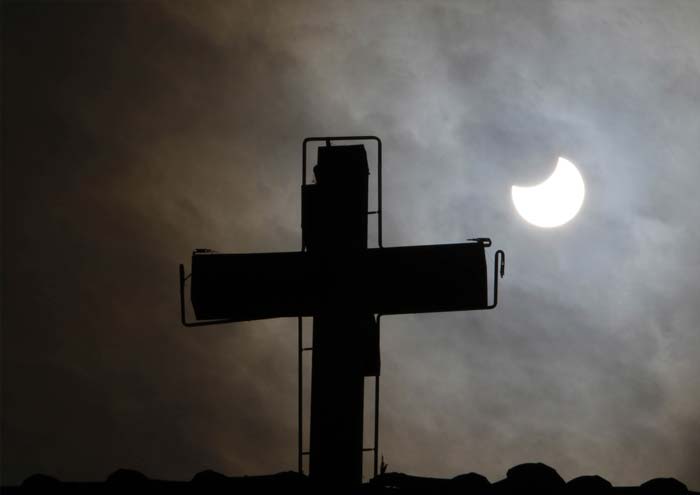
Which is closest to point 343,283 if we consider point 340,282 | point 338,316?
point 340,282

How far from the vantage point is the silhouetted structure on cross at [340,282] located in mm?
5625

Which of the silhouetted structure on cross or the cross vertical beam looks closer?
the cross vertical beam

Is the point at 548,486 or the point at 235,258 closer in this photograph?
the point at 548,486

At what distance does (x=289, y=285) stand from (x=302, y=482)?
1.45 m

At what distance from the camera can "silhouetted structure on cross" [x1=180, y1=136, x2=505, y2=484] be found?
5.62 meters

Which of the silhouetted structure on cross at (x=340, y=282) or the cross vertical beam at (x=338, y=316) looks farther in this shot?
the silhouetted structure on cross at (x=340, y=282)

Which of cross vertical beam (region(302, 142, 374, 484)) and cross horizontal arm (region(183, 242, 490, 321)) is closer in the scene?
cross vertical beam (region(302, 142, 374, 484))

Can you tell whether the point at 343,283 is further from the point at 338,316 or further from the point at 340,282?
the point at 338,316

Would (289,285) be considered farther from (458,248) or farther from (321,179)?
(458,248)

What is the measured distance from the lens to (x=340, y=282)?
226 inches

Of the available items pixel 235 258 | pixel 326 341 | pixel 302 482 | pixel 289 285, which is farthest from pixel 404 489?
pixel 235 258

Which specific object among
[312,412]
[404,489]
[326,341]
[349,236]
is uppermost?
[349,236]

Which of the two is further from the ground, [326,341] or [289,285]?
[289,285]

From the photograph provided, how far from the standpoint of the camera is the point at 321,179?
5.88m
